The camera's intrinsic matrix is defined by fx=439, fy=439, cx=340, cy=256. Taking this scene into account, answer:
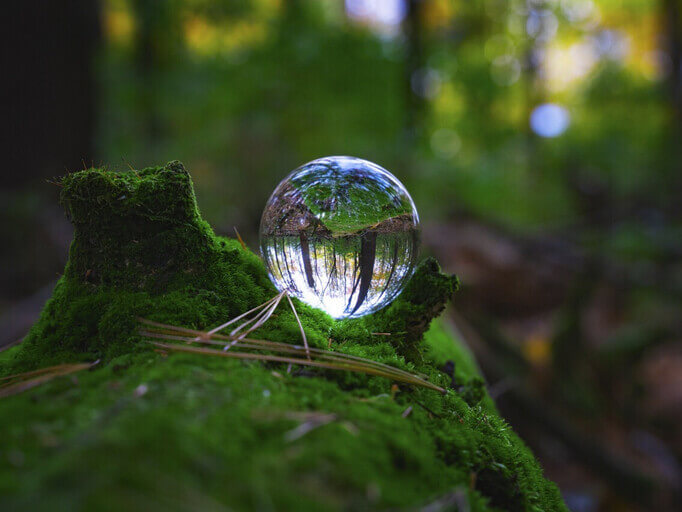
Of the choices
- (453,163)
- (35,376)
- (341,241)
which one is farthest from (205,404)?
(453,163)

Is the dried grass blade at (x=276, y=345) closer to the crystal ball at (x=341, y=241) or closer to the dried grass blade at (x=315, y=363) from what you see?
the dried grass blade at (x=315, y=363)

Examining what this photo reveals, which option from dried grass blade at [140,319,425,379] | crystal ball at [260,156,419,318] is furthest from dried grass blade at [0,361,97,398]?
crystal ball at [260,156,419,318]

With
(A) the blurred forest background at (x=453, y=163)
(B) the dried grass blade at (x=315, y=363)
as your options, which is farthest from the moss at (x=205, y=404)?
(A) the blurred forest background at (x=453, y=163)

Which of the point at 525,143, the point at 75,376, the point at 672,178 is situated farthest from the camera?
the point at 525,143

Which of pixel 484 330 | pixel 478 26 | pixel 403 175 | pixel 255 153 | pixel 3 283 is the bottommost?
pixel 484 330

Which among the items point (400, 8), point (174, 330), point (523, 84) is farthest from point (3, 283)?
point (523, 84)

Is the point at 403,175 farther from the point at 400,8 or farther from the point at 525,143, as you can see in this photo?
the point at 525,143

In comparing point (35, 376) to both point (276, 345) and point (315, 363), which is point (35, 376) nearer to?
point (276, 345)
